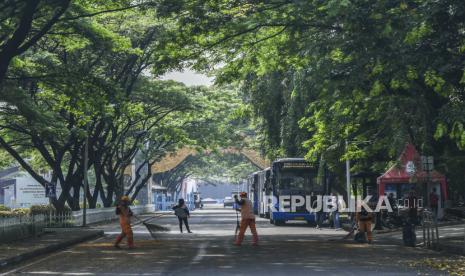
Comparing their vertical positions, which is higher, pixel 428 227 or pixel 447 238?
pixel 428 227

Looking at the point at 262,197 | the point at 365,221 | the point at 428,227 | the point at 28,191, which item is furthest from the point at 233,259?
the point at 28,191

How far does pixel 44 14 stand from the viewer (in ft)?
77.6

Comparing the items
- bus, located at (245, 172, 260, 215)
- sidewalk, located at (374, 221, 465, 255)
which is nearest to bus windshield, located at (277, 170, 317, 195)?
sidewalk, located at (374, 221, 465, 255)

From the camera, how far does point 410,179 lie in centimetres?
2567

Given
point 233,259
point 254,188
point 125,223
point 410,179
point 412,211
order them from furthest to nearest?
point 254,188 < point 410,179 < point 412,211 < point 125,223 < point 233,259

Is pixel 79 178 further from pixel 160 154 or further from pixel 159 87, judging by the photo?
pixel 160 154

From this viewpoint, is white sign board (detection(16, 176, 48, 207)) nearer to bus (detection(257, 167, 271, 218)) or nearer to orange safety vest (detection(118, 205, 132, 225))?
bus (detection(257, 167, 271, 218))

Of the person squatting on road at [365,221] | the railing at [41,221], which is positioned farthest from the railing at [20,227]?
the person squatting on road at [365,221]

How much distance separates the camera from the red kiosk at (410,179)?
23.6 metres

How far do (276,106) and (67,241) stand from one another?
50.0 feet

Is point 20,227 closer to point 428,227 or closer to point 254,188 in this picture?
point 428,227

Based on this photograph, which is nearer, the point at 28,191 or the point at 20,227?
the point at 20,227

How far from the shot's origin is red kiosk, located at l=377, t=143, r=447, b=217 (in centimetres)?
2362

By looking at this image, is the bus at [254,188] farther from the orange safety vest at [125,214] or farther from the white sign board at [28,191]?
the orange safety vest at [125,214]
